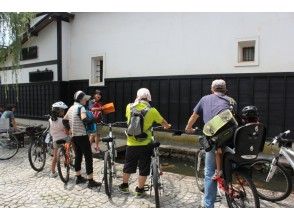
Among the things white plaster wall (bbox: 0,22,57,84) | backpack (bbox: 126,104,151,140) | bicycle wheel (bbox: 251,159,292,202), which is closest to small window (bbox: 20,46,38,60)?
white plaster wall (bbox: 0,22,57,84)

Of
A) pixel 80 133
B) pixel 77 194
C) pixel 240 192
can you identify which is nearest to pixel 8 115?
pixel 80 133

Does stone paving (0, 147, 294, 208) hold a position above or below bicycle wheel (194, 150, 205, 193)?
below

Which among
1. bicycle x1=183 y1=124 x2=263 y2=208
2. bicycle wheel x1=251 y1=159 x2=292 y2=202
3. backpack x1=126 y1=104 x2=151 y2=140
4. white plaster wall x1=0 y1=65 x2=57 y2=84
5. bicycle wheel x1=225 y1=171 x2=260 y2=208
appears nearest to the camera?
bicycle wheel x1=225 y1=171 x2=260 y2=208

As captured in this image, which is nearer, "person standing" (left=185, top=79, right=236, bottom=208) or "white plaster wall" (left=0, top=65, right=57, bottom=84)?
"person standing" (left=185, top=79, right=236, bottom=208)

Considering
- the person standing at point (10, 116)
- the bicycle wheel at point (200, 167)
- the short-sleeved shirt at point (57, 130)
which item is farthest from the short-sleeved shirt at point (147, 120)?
the person standing at point (10, 116)

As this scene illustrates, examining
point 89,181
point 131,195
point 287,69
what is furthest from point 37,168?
point 287,69

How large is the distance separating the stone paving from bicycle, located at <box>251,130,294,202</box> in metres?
0.17

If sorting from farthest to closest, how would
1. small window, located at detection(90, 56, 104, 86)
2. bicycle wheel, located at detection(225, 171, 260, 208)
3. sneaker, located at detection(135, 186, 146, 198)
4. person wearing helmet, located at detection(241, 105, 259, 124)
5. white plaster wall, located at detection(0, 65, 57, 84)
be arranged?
white plaster wall, located at detection(0, 65, 57, 84), small window, located at detection(90, 56, 104, 86), sneaker, located at detection(135, 186, 146, 198), person wearing helmet, located at detection(241, 105, 259, 124), bicycle wheel, located at detection(225, 171, 260, 208)

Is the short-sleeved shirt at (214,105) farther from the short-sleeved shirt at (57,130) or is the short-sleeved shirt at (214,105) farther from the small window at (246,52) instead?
the small window at (246,52)

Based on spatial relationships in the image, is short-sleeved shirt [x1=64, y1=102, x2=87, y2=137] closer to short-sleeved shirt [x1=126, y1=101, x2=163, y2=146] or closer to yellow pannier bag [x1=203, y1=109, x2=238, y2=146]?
short-sleeved shirt [x1=126, y1=101, x2=163, y2=146]

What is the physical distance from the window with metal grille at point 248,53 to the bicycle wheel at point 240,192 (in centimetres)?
606

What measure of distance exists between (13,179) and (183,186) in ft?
12.2

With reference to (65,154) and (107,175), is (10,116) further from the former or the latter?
(107,175)

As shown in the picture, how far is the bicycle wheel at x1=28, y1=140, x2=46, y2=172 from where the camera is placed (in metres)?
7.75
